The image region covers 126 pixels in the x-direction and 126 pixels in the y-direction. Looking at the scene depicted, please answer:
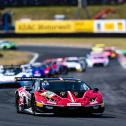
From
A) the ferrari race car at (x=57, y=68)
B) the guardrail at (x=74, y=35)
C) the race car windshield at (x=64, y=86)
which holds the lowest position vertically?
the guardrail at (x=74, y=35)

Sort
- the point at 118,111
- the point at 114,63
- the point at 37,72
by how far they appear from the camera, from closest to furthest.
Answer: the point at 118,111, the point at 37,72, the point at 114,63

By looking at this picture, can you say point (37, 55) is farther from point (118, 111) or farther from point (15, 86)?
point (118, 111)

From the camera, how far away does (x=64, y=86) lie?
53.7 ft

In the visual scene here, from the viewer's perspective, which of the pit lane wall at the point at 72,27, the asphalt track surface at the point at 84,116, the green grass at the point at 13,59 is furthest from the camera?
Result: the pit lane wall at the point at 72,27

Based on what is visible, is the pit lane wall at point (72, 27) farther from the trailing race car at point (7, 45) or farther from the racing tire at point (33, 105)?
the racing tire at point (33, 105)

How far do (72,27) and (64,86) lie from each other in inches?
2274

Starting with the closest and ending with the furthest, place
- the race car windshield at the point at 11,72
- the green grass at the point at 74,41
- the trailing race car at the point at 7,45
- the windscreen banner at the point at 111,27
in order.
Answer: the race car windshield at the point at 11,72 < the trailing race car at the point at 7,45 < the green grass at the point at 74,41 < the windscreen banner at the point at 111,27

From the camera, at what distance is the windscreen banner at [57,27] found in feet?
242

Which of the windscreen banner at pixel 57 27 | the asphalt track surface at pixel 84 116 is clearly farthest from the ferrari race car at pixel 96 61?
the windscreen banner at pixel 57 27

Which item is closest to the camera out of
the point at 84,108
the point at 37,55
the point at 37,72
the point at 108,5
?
the point at 84,108

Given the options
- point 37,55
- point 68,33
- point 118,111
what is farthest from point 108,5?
point 118,111

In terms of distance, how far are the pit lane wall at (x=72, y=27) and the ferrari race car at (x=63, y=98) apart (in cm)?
5688

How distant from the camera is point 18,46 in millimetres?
72812

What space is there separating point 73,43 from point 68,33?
2.22 metres
